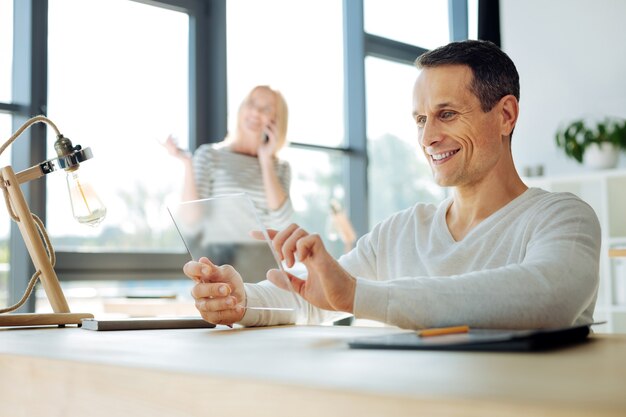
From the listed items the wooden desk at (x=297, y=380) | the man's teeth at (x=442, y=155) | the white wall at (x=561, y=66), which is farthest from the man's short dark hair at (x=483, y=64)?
the white wall at (x=561, y=66)

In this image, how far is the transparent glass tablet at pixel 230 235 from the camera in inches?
49.0

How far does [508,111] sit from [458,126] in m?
0.12

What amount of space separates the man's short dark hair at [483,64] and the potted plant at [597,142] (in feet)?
11.0

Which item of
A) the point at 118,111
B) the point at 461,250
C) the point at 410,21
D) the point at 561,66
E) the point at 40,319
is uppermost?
the point at 410,21

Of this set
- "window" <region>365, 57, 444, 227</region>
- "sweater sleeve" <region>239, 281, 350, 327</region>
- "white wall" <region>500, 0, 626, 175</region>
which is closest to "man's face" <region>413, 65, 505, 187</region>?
"sweater sleeve" <region>239, 281, 350, 327</region>

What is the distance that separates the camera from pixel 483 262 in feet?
5.00

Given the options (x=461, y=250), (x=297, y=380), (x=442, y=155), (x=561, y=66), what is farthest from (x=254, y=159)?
(x=297, y=380)

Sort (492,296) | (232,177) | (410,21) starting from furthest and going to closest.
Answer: (410,21) < (232,177) < (492,296)

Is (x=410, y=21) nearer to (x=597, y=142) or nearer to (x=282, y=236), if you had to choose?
(x=597, y=142)

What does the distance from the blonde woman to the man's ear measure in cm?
179

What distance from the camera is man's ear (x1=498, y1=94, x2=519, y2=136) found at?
1.69 meters

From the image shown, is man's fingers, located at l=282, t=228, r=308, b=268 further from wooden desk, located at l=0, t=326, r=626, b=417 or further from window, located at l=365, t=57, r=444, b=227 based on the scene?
window, located at l=365, t=57, r=444, b=227

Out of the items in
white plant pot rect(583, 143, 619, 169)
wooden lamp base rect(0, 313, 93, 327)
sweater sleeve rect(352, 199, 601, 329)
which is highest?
white plant pot rect(583, 143, 619, 169)

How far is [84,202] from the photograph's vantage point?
1.60 metres
